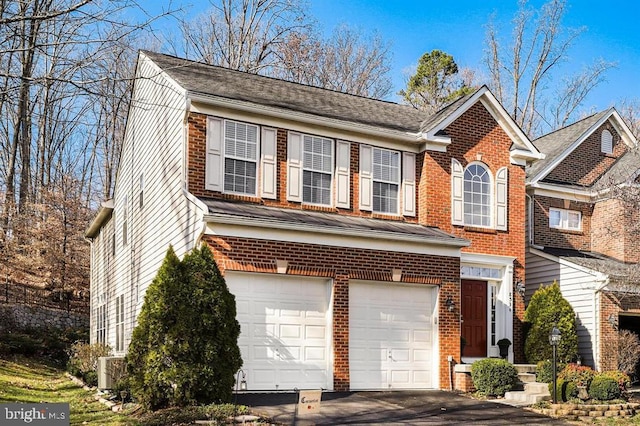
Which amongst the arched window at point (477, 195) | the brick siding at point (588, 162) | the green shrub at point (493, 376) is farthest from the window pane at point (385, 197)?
the brick siding at point (588, 162)

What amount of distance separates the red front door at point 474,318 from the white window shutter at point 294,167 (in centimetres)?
513

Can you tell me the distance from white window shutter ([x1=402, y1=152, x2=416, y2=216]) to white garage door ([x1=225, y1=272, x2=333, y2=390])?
368 centimetres

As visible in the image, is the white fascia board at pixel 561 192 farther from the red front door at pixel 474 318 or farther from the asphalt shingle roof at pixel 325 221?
the asphalt shingle roof at pixel 325 221

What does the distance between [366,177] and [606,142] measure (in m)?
10.7

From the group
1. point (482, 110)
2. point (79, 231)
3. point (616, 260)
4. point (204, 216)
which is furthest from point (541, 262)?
point (79, 231)

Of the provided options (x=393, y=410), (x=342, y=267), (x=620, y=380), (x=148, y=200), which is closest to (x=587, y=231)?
(x=620, y=380)

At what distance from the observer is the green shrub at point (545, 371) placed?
1702 centimetres

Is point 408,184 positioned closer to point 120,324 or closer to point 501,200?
point 501,200

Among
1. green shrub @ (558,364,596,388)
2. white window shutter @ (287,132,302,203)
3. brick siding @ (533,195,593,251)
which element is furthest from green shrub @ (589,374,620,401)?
white window shutter @ (287,132,302,203)

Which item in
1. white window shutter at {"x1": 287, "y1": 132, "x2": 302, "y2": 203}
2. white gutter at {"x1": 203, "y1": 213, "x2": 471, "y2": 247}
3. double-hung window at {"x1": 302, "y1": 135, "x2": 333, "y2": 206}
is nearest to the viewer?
white gutter at {"x1": 203, "y1": 213, "x2": 471, "y2": 247}

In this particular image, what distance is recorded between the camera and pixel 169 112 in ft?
55.9

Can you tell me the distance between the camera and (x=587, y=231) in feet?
75.1

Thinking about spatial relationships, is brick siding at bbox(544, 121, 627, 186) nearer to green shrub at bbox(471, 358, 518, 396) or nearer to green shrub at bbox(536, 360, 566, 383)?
green shrub at bbox(536, 360, 566, 383)

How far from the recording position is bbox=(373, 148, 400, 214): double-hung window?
17.9 metres
